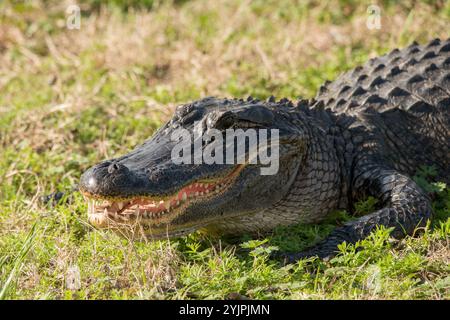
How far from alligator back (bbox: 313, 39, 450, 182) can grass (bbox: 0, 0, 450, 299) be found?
0.81ft

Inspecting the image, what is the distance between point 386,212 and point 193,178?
4.17 feet

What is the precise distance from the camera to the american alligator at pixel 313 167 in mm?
4113

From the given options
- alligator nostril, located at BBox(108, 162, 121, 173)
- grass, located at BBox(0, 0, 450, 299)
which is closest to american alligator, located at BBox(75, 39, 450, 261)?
alligator nostril, located at BBox(108, 162, 121, 173)

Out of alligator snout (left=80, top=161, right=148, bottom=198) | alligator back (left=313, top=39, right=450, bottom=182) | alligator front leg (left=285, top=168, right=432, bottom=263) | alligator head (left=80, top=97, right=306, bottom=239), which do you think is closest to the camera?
alligator snout (left=80, top=161, right=148, bottom=198)

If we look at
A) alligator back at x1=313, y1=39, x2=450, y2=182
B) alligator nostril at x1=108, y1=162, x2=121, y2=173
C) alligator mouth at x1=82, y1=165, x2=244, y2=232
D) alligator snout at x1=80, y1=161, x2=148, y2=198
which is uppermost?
alligator back at x1=313, y1=39, x2=450, y2=182

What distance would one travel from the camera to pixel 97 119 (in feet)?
22.1

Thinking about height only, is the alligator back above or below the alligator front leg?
above

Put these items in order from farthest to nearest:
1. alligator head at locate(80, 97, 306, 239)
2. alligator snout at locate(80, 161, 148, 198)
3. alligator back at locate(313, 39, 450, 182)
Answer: alligator back at locate(313, 39, 450, 182)
alligator head at locate(80, 97, 306, 239)
alligator snout at locate(80, 161, 148, 198)

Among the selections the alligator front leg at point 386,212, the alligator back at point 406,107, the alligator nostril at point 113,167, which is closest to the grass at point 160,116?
the alligator front leg at point 386,212

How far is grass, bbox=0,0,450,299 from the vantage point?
13.0ft

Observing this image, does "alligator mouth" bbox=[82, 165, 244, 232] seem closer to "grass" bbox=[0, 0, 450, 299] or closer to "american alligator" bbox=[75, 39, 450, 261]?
"american alligator" bbox=[75, 39, 450, 261]

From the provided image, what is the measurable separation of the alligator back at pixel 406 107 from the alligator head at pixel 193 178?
741mm

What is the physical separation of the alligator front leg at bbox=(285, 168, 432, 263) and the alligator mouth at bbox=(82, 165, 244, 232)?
Answer: 2.32 feet

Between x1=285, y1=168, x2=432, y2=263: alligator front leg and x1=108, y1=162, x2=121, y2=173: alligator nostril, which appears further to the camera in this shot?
x1=285, y1=168, x2=432, y2=263: alligator front leg
